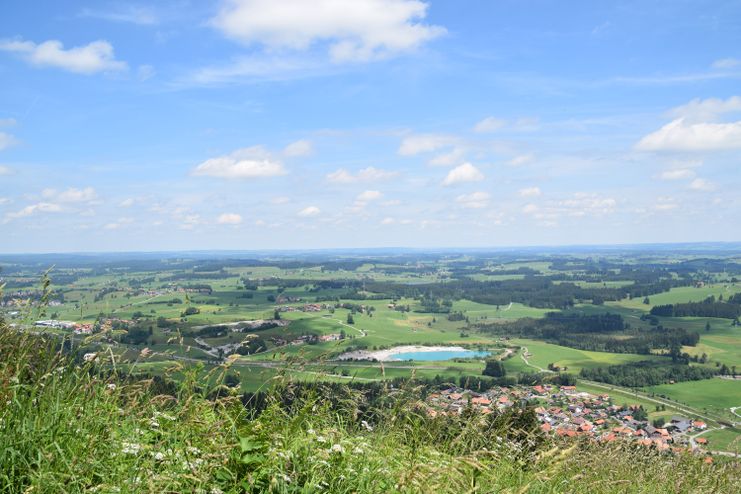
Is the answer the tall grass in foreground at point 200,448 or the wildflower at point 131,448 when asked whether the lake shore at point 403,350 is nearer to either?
the tall grass in foreground at point 200,448

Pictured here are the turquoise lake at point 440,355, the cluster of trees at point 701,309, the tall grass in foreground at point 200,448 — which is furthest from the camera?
the cluster of trees at point 701,309

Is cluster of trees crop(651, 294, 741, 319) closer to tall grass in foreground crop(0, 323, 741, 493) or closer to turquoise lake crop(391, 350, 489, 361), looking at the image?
turquoise lake crop(391, 350, 489, 361)

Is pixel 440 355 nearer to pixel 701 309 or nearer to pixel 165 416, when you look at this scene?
pixel 165 416

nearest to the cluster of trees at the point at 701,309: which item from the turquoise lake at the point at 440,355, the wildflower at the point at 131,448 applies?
the turquoise lake at the point at 440,355

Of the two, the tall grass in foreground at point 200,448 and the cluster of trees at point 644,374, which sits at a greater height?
the tall grass in foreground at point 200,448

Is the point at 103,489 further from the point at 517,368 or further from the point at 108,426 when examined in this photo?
the point at 517,368

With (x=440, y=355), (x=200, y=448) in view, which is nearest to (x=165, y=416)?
(x=200, y=448)
